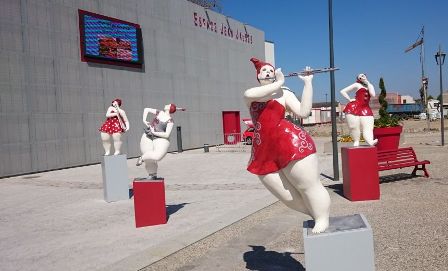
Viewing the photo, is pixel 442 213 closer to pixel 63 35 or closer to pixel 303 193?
pixel 303 193

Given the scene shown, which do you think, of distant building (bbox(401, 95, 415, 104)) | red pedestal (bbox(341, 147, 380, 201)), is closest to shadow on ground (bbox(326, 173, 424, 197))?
red pedestal (bbox(341, 147, 380, 201))

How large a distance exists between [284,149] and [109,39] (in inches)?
618

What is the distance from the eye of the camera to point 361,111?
7.61 meters

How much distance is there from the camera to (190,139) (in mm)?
23094

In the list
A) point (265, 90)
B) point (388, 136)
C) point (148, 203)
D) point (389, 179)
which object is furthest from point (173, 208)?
point (388, 136)

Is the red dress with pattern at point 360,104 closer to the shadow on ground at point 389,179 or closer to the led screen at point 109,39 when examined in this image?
the shadow on ground at point 389,179

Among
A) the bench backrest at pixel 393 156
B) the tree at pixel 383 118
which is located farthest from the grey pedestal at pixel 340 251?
the tree at pixel 383 118

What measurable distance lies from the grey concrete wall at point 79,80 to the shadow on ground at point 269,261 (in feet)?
39.4

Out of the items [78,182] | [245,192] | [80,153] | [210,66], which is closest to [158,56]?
[210,66]

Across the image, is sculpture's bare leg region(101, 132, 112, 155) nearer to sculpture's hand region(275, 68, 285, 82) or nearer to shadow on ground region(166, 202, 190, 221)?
shadow on ground region(166, 202, 190, 221)

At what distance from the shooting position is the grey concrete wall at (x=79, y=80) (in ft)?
46.5

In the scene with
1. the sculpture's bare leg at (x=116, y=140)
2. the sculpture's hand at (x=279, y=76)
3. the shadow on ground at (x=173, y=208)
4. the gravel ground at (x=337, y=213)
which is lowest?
the shadow on ground at (x=173, y=208)

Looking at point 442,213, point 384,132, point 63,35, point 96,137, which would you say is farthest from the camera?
point 96,137

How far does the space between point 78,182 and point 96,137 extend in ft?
17.7
